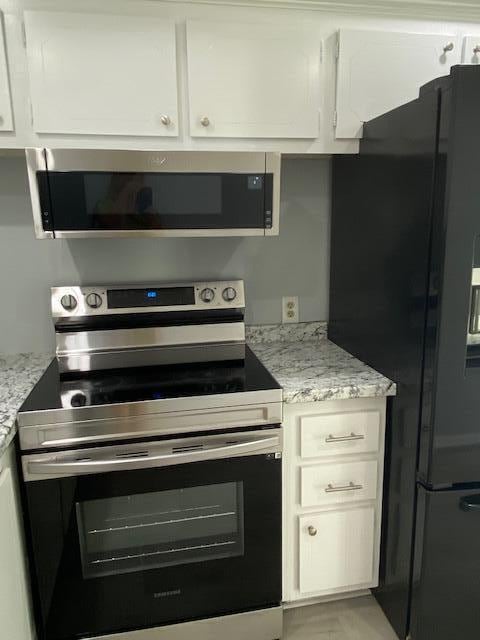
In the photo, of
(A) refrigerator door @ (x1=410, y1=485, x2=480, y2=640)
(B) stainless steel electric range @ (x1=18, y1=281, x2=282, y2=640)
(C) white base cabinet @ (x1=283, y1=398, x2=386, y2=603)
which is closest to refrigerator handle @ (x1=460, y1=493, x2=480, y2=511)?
(A) refrigerator door @ (x1=410, y1=485, x2=480, y2=640)

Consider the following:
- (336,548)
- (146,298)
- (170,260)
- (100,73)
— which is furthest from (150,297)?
(336,548)

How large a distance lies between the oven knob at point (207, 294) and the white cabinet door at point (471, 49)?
3.97 ft

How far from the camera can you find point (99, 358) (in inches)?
66.2

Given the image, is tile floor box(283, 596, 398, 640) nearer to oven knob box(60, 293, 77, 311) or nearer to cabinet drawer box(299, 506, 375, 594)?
cabinet drawer box(299, 506, 375, 594)

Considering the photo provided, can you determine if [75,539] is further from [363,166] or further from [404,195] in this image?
[363,166]

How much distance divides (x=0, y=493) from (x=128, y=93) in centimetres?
121

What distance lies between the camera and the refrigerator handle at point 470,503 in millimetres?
1308

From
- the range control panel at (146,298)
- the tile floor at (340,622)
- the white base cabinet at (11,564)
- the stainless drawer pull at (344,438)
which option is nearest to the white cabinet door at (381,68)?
the range control panel at (146,298)

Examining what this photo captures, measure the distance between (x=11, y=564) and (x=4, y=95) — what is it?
1332mm

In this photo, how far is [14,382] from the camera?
1519mm

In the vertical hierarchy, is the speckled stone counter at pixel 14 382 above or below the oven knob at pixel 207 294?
below

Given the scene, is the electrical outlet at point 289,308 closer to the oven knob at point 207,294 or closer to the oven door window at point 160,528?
the oven knob at point 207,294

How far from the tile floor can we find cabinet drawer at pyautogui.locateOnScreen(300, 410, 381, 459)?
2.14 ft

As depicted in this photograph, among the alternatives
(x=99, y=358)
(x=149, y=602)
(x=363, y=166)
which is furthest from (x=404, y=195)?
(x=149, y=602)
